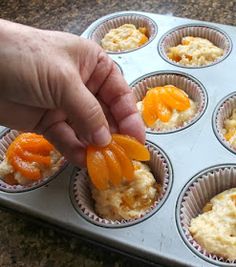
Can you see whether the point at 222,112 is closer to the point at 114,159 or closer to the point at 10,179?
the point at 114,159

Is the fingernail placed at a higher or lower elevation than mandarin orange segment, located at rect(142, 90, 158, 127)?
higher

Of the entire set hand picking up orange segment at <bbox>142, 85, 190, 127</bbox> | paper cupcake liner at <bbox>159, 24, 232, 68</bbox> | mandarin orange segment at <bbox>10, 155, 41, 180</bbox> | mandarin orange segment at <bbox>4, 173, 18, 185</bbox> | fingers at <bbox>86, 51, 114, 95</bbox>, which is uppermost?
fingers at <bbox>86, 51, 114, 95</bbox>

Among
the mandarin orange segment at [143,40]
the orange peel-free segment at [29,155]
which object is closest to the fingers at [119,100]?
the orange peel-free segment at [29,155]

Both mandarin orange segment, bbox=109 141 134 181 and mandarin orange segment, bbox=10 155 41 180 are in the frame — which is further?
mandarin orange segment, bbox=10 155 41 180

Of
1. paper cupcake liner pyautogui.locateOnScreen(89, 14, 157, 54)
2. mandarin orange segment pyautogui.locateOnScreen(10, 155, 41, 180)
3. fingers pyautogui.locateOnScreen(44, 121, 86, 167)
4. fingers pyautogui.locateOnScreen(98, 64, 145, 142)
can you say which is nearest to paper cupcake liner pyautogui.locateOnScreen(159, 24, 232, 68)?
paper cupcake liner pyautogui.locateOnScreen(89, 14, 157, 54)

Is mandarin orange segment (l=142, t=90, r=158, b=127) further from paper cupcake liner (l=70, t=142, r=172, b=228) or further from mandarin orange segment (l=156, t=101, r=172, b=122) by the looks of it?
paper cupcake liner (l=70, t=142, r=172, b=228)

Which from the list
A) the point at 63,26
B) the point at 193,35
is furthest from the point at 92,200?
the point at 63,26
